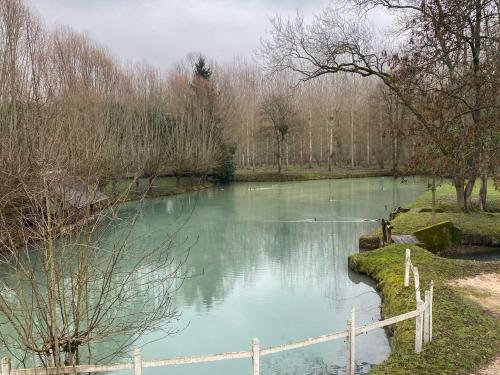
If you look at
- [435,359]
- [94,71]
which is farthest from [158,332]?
[94,71]

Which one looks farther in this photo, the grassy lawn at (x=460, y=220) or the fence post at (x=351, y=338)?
the grassy lawn at (x=460, y=220)

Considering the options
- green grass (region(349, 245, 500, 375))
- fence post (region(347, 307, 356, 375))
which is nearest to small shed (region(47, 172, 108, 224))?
fence post (region(347, 307, 356, 375))

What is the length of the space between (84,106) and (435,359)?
23.9 m

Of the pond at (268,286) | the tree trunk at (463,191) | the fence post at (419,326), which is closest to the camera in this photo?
the fence post at (419,326)

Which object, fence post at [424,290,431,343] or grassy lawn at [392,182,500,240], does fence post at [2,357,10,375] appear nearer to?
fence post at [424,290,431,343]

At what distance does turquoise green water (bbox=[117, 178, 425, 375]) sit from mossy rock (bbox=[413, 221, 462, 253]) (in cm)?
275

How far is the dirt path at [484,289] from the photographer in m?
9.90

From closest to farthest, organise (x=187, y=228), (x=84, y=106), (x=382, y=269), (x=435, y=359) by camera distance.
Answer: (x=435, y=359) < (x=382, y=269) < (x=187, y=228) < (x=84, y=106)

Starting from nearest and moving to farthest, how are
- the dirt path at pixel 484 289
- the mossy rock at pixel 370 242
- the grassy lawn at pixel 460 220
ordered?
the dirt path at pixel 484 289 < the mossy rock at pixel 370 242 < the grassy lawn at pixel 460 220

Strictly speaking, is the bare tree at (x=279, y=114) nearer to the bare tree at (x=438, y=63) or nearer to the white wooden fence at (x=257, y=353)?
the bare tree at (x=438, y=63)

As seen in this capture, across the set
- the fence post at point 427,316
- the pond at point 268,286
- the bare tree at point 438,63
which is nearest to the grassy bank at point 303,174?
the pond at point 268,286

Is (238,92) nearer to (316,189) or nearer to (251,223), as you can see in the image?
(316,189)

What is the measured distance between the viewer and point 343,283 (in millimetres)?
13938

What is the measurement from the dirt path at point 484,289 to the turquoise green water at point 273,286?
2.08 m
